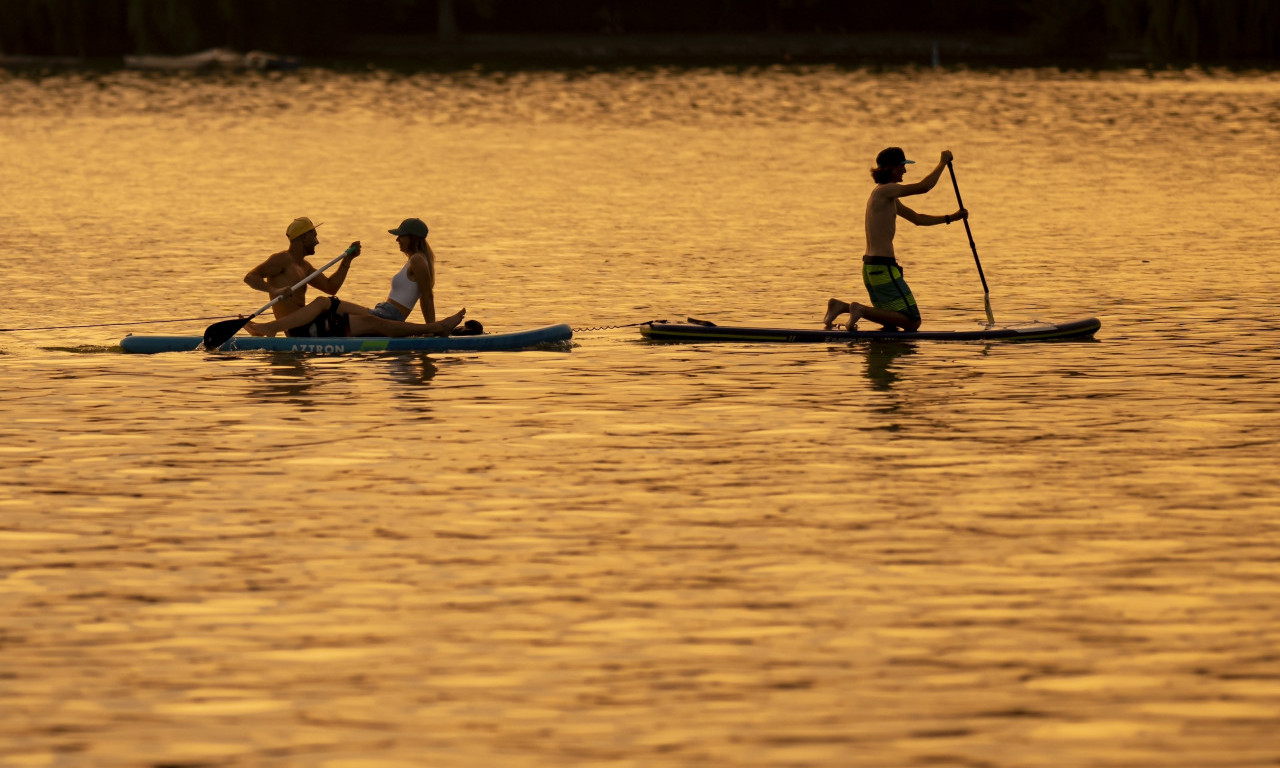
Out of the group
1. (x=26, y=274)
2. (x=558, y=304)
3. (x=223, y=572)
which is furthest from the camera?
(x=26, y=274)

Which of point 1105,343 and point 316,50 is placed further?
point 316,50

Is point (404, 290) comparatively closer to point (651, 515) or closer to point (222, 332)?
point (222, 332)

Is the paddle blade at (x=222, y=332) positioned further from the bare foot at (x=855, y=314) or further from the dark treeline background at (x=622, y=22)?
the dark treeline background at (x=622, y=22)

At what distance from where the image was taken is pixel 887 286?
1780cm

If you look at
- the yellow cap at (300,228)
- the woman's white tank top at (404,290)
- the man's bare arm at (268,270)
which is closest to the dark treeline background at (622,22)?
the woman's white tank top at (404,290)

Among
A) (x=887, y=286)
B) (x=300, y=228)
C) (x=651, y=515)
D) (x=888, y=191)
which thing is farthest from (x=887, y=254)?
(x=651, y=515)

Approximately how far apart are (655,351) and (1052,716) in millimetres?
9897

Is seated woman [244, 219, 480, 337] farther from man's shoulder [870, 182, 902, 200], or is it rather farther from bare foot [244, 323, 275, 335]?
man's shoulder [870, 182, 902, 200]

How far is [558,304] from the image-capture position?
20938 millimetres

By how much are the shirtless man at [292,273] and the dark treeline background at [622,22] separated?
2176 inches

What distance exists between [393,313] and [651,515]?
6297mm

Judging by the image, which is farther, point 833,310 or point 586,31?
point 586,31

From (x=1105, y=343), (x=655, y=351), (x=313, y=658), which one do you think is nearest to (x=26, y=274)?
(x=655, y=351)

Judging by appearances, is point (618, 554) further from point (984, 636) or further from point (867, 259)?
point (867, 259)
